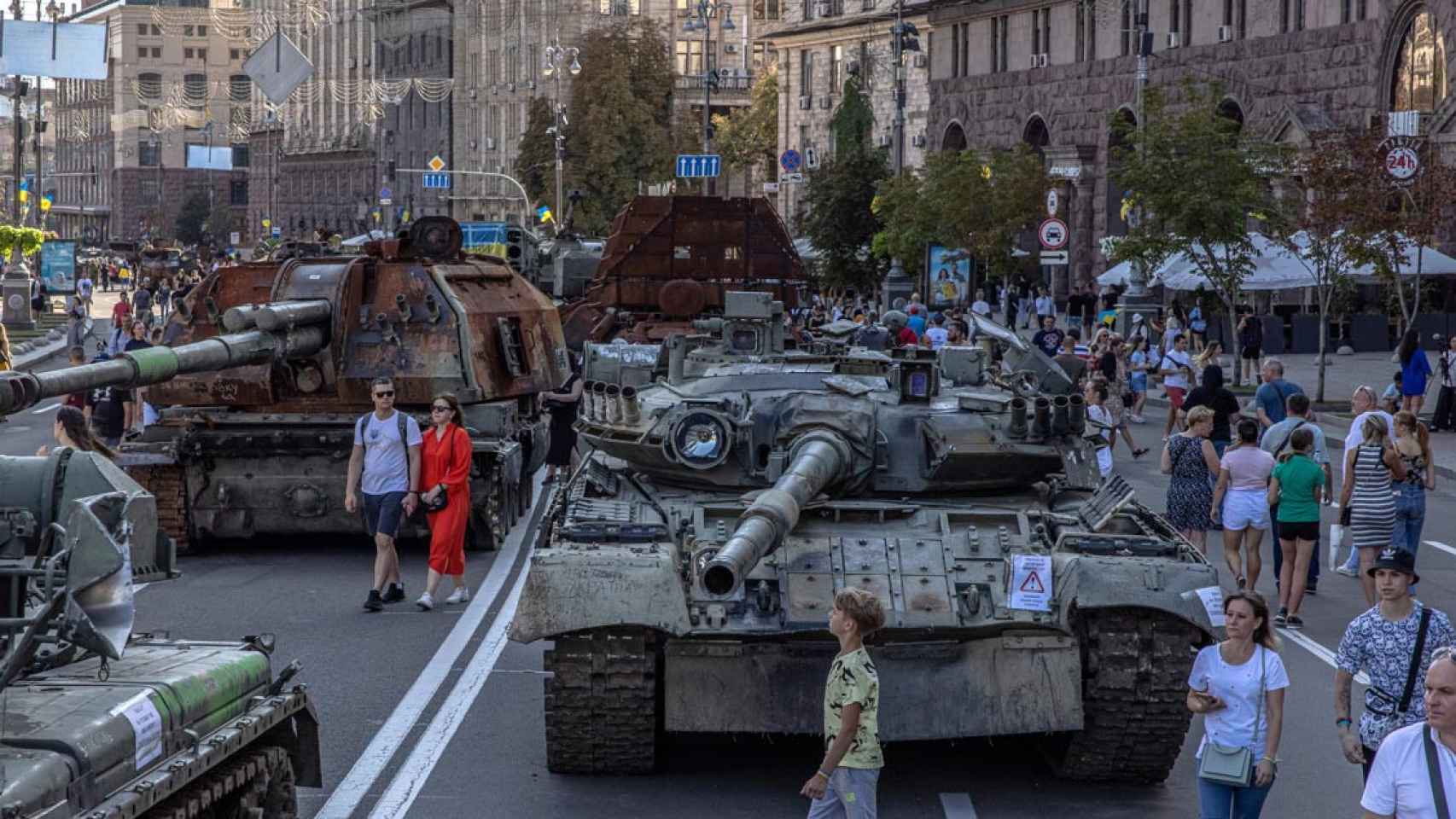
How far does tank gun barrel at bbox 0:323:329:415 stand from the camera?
7.46 metres

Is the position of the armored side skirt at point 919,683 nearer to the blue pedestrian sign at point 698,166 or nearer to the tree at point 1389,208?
the tree at point 1389,208

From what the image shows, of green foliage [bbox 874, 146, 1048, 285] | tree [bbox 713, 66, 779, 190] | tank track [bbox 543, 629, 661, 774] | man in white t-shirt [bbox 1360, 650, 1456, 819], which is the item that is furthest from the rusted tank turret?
tree [bbox 713, 66, 779, 190]

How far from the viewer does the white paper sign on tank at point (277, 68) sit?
36.1 meters

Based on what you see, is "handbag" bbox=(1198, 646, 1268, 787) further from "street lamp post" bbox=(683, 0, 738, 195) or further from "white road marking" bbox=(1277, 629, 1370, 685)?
"street lamp post" bbox=(683, 0, 738, 195)

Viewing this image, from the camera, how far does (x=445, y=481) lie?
49.3 ft

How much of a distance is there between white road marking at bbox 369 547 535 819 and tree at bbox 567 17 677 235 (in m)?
67.3

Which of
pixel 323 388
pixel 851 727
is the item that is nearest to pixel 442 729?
pixel 851 727

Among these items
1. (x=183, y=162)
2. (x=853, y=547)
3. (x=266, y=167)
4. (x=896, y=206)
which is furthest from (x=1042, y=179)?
(x=183, y=162)

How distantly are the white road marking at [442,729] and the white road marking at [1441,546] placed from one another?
8.61 meters

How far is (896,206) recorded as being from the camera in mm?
48531

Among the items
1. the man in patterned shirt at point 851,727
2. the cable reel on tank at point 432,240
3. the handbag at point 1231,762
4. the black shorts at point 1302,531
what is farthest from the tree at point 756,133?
the man in patterned shirt at point 851,727

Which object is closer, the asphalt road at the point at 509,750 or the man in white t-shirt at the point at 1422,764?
the man in white t-shirt at the point at 1422,764

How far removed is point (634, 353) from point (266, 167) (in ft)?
371

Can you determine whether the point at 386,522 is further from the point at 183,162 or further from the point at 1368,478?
the point at 183,162
